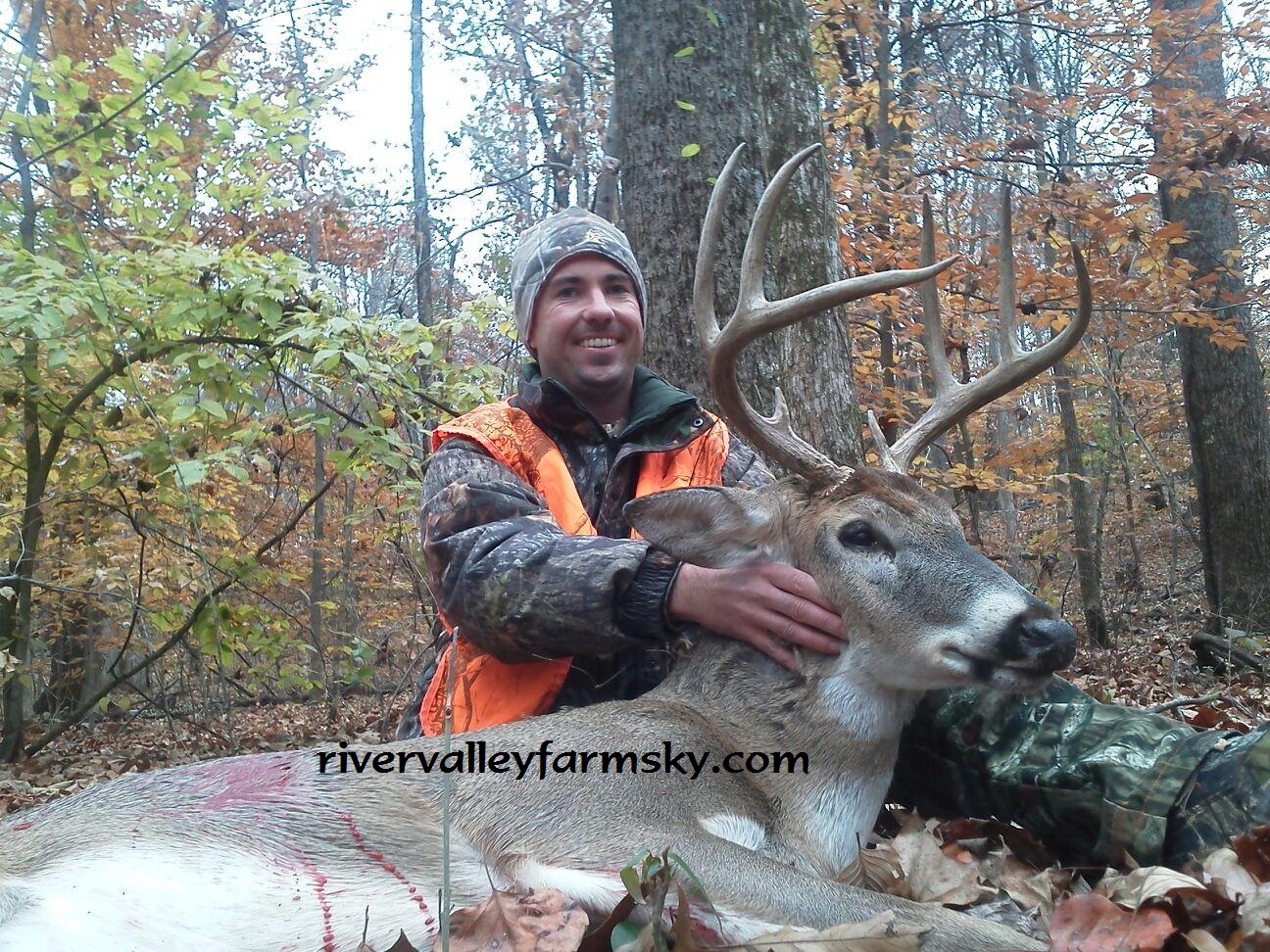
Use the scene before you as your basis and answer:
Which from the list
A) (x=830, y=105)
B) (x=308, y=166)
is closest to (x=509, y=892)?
(x=830, y=105)

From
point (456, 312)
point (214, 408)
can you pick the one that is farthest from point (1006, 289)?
point (456, 312)

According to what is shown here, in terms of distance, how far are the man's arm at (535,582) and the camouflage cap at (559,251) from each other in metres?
1.12

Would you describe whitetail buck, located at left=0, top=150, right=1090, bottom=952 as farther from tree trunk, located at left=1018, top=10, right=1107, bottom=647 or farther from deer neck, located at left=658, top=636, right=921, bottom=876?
tree trunk, located at left=1018, top=10, right=1107, bottom=647

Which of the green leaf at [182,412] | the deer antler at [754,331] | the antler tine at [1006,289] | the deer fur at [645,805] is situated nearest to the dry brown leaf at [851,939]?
the deer fur at [645,805]

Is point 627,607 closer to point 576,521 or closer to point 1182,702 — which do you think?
point 576,521

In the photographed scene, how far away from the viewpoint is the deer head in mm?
3033

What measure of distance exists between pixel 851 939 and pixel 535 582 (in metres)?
1.51

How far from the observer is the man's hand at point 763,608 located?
3.31m

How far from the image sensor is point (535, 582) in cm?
330

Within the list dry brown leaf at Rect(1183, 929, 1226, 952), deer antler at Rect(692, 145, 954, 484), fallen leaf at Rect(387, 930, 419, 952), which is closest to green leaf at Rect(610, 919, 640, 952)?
fallen leaf at Rect(387, 930, 419, 952)

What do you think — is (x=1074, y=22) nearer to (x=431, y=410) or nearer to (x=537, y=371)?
(x=431, y=410)

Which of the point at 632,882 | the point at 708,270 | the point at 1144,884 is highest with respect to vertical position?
the point at 708,270

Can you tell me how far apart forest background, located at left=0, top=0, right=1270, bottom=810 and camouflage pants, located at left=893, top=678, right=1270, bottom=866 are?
1.41 metres

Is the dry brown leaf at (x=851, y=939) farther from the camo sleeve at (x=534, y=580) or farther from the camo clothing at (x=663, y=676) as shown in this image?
the camo sleeve at (x=534, y=580)
